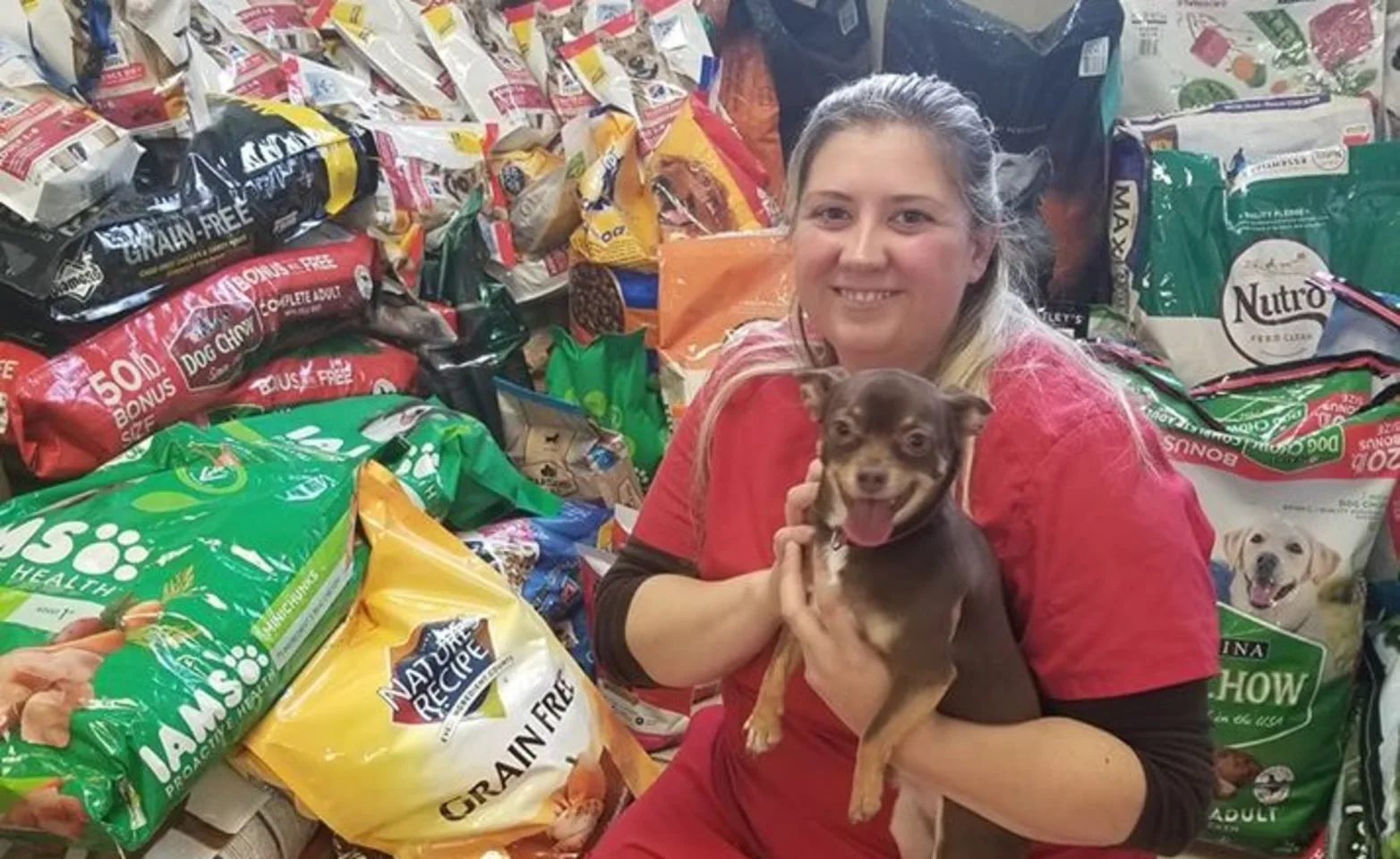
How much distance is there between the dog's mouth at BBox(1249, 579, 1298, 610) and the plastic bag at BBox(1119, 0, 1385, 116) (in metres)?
0.93

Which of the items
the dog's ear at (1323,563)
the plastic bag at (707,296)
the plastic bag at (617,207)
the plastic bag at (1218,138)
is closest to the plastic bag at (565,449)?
the plastic bag at (707,296)

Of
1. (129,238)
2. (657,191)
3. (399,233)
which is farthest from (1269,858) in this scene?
(129,238)

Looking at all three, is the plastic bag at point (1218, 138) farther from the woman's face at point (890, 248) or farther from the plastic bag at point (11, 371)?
the plastic bag at point (11, 371)

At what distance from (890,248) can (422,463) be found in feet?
3.02

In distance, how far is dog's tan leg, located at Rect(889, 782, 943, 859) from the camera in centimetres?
104

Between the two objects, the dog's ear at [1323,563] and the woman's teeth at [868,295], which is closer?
the woman's teeth at [868,295]

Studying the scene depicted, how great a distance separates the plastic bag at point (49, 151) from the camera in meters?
1.67

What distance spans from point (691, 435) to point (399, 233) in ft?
3.56

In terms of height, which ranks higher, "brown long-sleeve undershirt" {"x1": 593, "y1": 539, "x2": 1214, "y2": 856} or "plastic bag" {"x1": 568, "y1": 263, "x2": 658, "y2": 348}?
"brown long-sleeve undershirt" {"x1": 593, "y1": 539, "x2": 1214, "y2": 856}

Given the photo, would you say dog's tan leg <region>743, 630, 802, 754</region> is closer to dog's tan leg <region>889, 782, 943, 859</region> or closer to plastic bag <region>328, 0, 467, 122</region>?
dog's tan leg <region>889, 782, 943, 859</region>

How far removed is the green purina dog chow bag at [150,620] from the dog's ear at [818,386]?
712mm

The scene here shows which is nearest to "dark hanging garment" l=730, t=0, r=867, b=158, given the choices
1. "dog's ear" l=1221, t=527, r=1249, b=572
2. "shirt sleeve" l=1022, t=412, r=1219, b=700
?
"dog's ear" l=1221, t=527, r=1249, b=572

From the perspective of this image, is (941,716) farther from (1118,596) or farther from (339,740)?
(339,740)

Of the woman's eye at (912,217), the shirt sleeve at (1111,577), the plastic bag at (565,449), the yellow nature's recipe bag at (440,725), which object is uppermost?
the woman's eye at (912,217)
